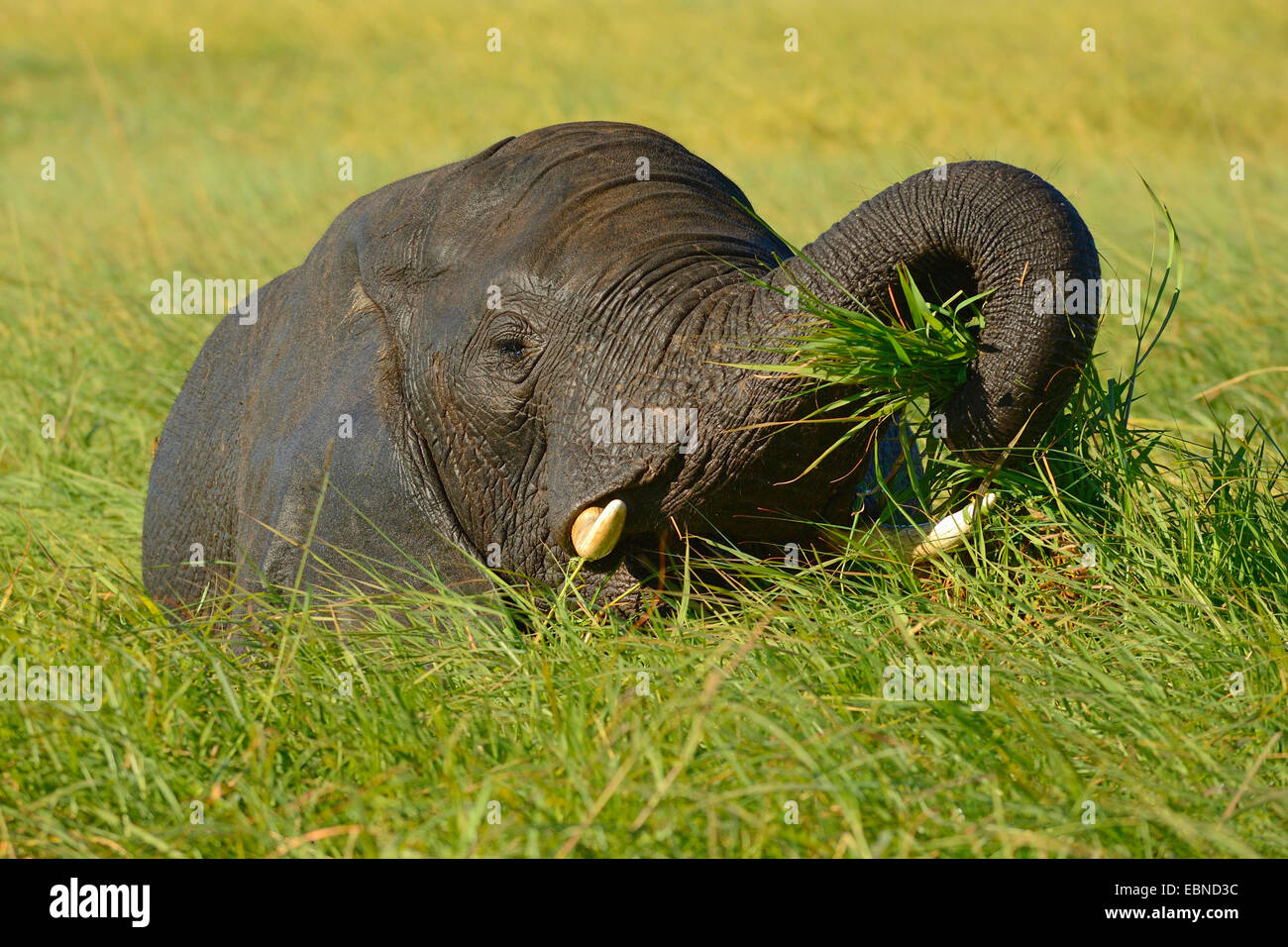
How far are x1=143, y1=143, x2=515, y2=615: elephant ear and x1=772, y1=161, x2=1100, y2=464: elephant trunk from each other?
132 cm

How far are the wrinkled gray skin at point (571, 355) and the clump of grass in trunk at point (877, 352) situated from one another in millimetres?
51

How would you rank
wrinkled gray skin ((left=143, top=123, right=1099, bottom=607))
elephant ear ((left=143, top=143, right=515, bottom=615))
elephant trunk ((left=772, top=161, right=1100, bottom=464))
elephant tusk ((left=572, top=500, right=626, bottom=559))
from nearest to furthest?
elephant trunk ((left=772, top=161, right=1100, bottom=464)) < wrinkled gray skin ((left=143, top=123, right=1099, bottom=607)) < elephant tusk ((left=572, top=500, right=626, bottom=559)) < elephant ear ((left=143, top=143, right=515, bottom=615))

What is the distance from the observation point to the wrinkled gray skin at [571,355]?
3.59 meters

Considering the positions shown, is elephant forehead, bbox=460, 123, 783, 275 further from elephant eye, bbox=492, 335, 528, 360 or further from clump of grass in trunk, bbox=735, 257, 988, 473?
clump of grass in trunk, bbox=735, 257, 988, 473

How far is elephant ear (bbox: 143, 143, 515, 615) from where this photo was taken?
14.2 feet

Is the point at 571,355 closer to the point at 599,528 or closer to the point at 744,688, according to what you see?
the point at 599,528

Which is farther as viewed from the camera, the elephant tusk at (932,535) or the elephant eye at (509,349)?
the elephant eye at (509,349)

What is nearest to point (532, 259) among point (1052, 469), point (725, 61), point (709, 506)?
point (709, 506)

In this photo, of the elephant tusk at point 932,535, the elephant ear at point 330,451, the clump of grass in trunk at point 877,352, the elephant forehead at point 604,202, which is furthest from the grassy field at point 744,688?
the elephant forehead at point 604,202

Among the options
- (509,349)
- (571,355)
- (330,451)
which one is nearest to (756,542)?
(571,355)

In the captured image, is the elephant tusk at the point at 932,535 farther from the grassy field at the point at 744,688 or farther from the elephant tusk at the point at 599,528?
the elephant tusk at the point at 599,528

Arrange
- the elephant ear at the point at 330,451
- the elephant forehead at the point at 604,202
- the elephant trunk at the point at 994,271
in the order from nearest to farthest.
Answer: the elephant trunk at the point at 994,271 < the elephant forehead at the point at 604,202 < the elephant ear at the point at 330,451

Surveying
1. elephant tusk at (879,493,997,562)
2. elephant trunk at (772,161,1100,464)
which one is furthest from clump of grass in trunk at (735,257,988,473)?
elephant tusk at (879,493,997,562)
